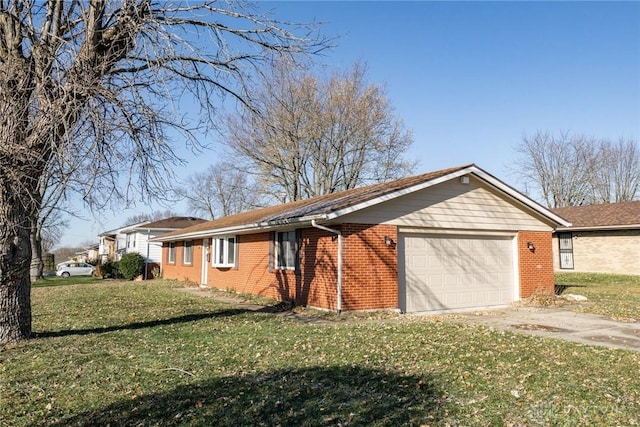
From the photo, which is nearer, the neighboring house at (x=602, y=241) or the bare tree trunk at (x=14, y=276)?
the bare tree trunk at (x=14, y=276)

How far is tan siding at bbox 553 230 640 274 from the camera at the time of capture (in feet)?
72.0

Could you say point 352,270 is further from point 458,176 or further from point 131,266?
point 131,266

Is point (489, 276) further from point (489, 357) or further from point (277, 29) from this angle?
point (277, 29)

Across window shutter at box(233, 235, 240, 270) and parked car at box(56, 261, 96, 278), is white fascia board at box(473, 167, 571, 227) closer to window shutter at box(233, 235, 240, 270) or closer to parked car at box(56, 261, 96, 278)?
window shutter at box(233, 235, 240, 270)

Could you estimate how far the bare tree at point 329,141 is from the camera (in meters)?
27.7

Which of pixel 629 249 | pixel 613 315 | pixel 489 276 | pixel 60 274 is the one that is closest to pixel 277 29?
pixel 489 276

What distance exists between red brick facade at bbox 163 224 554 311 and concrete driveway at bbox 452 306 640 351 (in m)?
1.78

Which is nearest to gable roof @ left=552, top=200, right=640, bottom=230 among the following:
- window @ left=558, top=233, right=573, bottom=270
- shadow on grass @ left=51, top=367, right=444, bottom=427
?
window @ left=558, top=233, right=573, bottom=270

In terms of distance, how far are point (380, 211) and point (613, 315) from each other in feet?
20.0

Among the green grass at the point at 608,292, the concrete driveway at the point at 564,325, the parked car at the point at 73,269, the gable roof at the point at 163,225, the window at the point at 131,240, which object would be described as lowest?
the concrete driveway at the point at 564,325

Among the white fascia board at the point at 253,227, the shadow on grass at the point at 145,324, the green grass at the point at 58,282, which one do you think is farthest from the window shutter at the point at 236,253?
the green grass at the point at 58,282

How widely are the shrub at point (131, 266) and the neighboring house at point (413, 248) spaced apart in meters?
15.3

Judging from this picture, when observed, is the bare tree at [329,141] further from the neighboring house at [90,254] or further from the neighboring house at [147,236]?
the neighboring house at [90,254]

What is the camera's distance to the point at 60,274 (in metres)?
37.2
